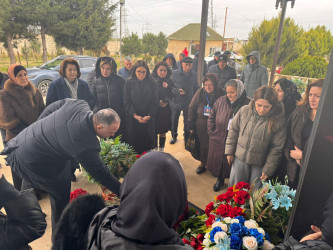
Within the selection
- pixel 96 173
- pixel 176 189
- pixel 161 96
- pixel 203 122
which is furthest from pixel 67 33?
pixel 176 189

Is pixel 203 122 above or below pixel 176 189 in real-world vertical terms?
below

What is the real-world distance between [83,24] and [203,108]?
16.5 meters

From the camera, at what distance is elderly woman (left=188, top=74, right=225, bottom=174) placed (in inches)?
139

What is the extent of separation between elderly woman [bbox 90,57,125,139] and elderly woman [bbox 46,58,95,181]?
26 cm

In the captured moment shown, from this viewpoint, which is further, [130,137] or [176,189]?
[130,137]

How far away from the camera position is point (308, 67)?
17.5 ft

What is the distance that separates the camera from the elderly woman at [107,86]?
3.74m

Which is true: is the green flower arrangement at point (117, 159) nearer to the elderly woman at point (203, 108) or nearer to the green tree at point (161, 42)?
the elderly woman at point (203, 108)

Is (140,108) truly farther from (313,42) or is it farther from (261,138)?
(313,42)

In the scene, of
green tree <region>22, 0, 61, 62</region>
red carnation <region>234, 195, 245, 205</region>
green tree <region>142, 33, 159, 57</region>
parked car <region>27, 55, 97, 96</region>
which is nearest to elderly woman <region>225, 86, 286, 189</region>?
red carnation <region>234, 195, 245, 205</region>

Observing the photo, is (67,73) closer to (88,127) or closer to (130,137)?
(130,137)

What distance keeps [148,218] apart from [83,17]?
1908 cm

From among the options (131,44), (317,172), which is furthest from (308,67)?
(131,44)

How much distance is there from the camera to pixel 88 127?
1.95 metres
